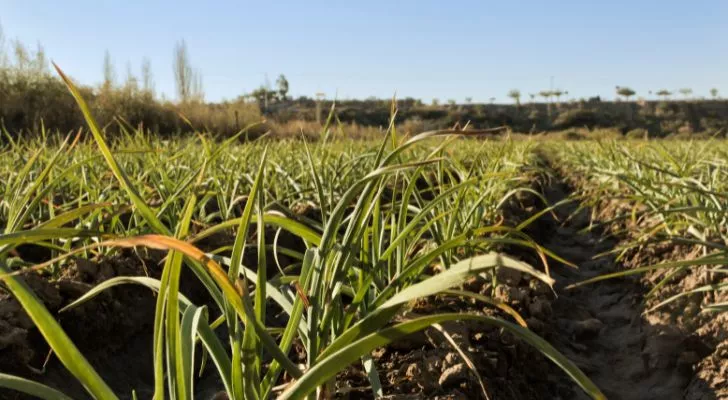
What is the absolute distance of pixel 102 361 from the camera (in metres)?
1.80

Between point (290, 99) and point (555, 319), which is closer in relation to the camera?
point (555, 319)

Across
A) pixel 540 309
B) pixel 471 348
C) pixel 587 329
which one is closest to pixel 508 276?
pixel 540 309

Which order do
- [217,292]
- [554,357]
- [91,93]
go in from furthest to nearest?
[91,93], [217,292], [554,357]

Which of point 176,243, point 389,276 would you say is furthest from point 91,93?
point 176,243

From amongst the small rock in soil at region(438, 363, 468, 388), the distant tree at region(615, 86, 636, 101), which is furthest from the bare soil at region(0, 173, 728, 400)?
the distant tree at region(615, 86, 636, 101)

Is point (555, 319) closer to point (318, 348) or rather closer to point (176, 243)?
point (318, 348)

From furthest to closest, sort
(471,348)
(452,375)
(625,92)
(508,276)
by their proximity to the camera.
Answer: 1. (625,92)
2. (508,276)
3. (471,348)
4. (452,375)

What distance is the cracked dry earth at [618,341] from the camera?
6.18 ft

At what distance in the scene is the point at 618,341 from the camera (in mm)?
2287

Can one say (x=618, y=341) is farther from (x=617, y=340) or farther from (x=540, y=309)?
(x=540, y=309)

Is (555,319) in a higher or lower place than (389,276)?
lower

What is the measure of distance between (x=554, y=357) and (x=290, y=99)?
1516 inches

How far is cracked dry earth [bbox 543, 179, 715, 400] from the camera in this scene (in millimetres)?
1885

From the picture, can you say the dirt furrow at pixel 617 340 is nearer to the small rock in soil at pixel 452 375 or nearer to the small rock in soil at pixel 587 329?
the small rock in soil at pixel 587 329
